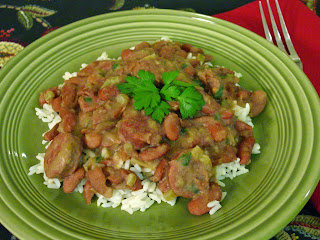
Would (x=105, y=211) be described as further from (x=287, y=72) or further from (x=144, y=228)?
(x=287, y=72)

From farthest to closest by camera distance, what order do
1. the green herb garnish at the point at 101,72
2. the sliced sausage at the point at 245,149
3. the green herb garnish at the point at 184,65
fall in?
the green herb garnish at the point at 101,72 < the green herb garnish at the point at 184,65 < the sliced sausage at the point at 245,149

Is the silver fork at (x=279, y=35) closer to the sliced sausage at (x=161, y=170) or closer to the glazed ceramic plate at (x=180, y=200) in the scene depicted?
the glazed ceramic plate at (x=180, y=200)

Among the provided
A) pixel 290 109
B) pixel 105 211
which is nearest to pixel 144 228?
pixel 105 211

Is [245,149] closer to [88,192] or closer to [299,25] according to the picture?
[88,192]

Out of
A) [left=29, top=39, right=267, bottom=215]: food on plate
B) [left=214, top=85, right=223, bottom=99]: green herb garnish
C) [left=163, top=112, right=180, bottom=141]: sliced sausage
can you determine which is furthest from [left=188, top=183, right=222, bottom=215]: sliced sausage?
[left=214, top=85, right=223, bottom=99]: green herb garnish

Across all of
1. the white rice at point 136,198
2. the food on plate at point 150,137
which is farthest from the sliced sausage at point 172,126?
the white rice at point 136,198

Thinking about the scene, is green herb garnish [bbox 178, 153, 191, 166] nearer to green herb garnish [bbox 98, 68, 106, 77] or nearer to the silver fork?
green herb garnish [bbox 98, 68, 106, 77]
